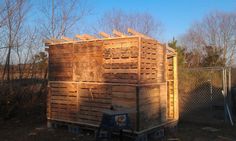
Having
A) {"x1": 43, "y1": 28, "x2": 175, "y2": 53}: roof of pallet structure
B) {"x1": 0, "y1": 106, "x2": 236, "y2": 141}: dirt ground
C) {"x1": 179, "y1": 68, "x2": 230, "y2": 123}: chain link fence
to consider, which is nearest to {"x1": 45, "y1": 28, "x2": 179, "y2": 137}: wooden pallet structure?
{"x1": 43, "y1": 28, "x2": 175, "y2": 53}: roof of pallet structure

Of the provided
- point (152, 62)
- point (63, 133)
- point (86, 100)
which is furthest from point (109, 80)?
point (63, 133)

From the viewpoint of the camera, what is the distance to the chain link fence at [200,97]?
9484 millimetres

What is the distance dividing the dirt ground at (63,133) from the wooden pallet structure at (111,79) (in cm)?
44

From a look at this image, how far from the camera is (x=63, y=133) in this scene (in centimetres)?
757

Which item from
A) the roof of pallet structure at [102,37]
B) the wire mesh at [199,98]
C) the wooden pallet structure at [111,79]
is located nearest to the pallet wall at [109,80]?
the wooden pallet structure at [111,79]

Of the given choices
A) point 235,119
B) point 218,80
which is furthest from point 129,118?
point 218,80


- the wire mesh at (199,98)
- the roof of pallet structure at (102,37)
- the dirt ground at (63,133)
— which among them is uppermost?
the roof of pallet structure at (102,37)

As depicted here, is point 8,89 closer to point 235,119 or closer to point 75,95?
point 75,95

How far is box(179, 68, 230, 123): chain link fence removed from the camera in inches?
373

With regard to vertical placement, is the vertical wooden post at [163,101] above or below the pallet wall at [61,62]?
below

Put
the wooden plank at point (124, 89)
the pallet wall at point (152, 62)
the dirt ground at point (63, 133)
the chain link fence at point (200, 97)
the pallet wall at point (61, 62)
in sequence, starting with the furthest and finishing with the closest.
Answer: the chain link fence at point (200, 97) < the pallet wall at point (61, 62) < the dirt ground at point (63, 133) < the pallet wall at point (152, 62) < the wooden plank at point (124, 89)

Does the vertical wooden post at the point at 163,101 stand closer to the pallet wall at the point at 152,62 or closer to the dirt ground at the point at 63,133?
the pallet wall at the point at 152,62

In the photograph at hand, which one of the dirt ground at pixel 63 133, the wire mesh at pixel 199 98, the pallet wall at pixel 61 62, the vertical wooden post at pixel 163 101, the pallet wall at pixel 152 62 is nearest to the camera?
the pallet wall at pixel 152 62

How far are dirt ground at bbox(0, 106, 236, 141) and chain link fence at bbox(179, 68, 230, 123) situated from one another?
3.62 feet
